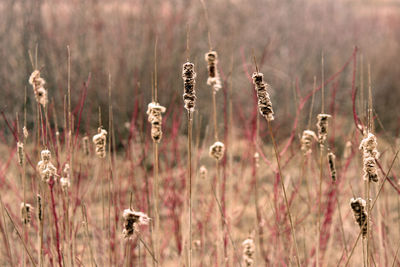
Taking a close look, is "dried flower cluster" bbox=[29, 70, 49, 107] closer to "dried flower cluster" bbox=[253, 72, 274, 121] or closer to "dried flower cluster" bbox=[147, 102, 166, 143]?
"dried flower cluster" bbox=[147, 102, 166, 143]

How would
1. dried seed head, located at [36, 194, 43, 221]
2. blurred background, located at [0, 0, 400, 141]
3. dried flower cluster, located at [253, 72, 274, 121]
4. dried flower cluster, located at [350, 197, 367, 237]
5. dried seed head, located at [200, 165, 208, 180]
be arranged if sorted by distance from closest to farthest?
dried flower cluster, located at [253, 72, 274, 121], dried flower cluster, located at [350, 197, 367, 237], dried seed head, located at [36, 194, 43, 221], dried seed head, located at [200, 165, 208, 180], blurred background, located at [0, 0, 400, 141]

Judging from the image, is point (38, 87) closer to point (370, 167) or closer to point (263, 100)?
point (263, 100)

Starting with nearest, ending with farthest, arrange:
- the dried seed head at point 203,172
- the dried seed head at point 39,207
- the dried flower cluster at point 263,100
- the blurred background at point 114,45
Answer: the dried flower cluster at point 263,100, the dried seed head at point 39,207, the dried seed head at point 203,172, the blurred background at point 114,45

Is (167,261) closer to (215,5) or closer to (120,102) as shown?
(120,102)

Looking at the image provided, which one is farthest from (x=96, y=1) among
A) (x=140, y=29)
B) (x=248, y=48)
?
(x=248, y=48)

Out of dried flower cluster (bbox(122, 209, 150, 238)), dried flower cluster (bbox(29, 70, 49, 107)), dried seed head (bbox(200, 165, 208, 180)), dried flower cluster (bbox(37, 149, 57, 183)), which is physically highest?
dried seed head (bbox(200, 165, 208, 180))

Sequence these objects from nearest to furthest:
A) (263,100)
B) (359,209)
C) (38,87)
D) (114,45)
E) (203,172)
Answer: (263,100), (359,209), (38,87), (203,172), (114,45)

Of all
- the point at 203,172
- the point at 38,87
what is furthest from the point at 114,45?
the point at 38,87

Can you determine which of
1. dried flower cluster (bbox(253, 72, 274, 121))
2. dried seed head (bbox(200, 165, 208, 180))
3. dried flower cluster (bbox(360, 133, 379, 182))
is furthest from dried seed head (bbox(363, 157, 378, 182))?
dried seed head (bbox(200, 165, 208, 180))

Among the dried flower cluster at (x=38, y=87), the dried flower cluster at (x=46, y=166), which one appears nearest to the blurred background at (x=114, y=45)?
the dried flower cluster at (x=38, y=87)

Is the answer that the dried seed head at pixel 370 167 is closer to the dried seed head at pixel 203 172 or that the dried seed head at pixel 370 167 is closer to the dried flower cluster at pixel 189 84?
the dried flower cluster at pixel 189 84

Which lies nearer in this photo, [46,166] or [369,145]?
[369,145]

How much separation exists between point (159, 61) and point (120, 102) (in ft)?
1.53

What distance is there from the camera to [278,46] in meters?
5.30
